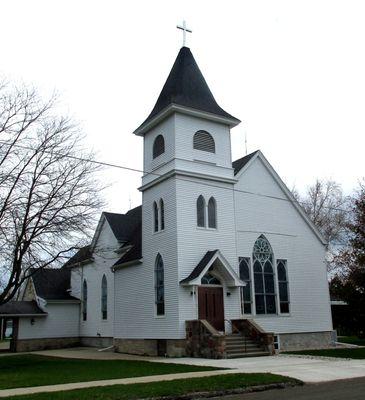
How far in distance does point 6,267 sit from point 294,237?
1612 cm

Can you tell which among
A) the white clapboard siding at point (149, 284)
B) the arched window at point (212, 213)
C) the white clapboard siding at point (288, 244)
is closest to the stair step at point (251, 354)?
the white clapboard siding at point (149, 284)

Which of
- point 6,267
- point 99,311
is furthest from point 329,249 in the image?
point 6,267

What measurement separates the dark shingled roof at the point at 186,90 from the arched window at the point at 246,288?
307 inches

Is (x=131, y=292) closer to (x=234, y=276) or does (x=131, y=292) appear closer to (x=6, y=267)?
(x=234, y=276)

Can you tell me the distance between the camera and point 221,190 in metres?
27.4

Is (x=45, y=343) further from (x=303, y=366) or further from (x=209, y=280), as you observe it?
(x=303, y=366)

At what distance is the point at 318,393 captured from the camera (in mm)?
12555

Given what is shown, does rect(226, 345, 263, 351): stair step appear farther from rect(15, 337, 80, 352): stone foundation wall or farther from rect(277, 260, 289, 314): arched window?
rect(15, 337, 80, 352): stone foundation wall

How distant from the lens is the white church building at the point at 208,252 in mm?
24703

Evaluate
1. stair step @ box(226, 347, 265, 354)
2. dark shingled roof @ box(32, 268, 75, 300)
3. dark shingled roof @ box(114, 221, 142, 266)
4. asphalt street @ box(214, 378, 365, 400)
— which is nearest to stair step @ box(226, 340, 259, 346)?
stair step @ box(226, 347, 265, 354)

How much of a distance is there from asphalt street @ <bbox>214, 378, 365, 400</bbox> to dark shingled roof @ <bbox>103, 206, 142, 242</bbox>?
2098 cm

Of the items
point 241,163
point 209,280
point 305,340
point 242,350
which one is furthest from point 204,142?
point 305,340

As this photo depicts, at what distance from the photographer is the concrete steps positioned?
904 inches

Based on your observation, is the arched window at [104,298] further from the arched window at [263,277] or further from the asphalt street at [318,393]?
the asphalt street at [318,393]
